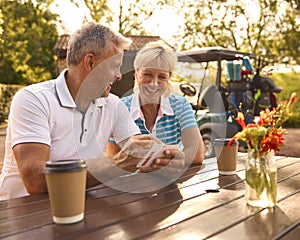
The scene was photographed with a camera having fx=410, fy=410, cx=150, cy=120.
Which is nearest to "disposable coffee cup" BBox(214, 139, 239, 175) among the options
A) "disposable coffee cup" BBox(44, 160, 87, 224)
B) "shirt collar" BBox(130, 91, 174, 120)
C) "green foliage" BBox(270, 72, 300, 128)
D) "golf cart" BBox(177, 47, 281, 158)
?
"shirt collar" BBox(130, 91, 174, 120)

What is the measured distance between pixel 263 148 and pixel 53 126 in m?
0.82

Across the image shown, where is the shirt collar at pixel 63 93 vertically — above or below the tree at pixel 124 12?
above

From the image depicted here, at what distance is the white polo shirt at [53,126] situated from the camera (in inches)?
59.1

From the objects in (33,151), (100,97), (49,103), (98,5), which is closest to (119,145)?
(100,97)

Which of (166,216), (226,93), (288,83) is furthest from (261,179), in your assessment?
(288,83)

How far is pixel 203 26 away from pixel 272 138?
13988 millimetres

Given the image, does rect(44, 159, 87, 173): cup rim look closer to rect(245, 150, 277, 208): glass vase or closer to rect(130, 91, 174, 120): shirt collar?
rect(245, 150, 277, 208): glass vase

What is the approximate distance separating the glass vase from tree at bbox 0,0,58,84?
15.4 metres

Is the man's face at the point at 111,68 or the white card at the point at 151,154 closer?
the white card at the point at 151,154

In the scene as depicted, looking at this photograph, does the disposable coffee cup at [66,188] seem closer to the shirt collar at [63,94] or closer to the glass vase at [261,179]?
the glass vase at [261,179]

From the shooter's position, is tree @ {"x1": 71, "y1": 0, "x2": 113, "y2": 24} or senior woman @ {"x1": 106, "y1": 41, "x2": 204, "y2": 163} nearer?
senior woman @ {"x1": 106, "y1": 41, "x2": 204, "y2": 163}

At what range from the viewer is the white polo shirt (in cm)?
150

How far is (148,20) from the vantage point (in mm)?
14516

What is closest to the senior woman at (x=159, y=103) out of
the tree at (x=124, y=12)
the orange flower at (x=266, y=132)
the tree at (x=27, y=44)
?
the orange flower at (x=266, y=132)
